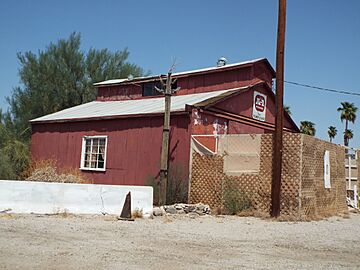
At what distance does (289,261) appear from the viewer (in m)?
7.34

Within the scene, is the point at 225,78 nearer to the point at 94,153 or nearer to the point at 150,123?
the point at 150,123

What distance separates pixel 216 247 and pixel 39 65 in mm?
26236

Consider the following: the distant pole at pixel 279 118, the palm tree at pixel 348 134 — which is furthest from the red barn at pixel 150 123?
the palm tree at pixel 348 134

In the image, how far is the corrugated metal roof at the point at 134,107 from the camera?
1856 centimetres

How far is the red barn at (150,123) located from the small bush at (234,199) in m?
1.86

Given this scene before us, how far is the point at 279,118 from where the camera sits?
1362 cm

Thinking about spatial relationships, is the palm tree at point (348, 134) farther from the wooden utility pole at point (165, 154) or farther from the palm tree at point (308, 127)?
the wooden utility pole at point (165, 154)

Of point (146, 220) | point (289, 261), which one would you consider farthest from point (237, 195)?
point (289, 261)

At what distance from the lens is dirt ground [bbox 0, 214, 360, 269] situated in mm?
6816

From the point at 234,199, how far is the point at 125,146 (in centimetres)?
608

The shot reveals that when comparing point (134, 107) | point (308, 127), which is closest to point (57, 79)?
point (134, 107)

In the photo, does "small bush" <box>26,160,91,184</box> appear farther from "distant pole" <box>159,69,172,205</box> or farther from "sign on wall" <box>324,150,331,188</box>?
"sign on wall" <box>324,150,331,188</box>

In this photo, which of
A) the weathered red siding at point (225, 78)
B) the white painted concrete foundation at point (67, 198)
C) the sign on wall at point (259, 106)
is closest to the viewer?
the white painted concrete foundation at point (67, 198)

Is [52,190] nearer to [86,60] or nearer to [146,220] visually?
[146,220]
